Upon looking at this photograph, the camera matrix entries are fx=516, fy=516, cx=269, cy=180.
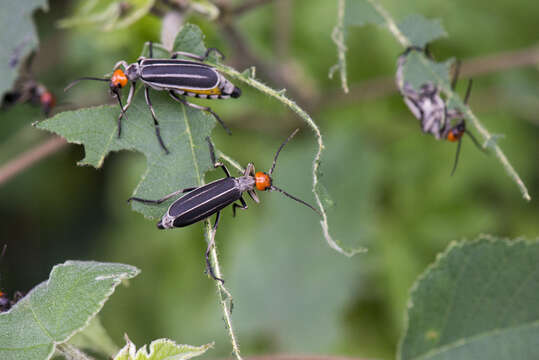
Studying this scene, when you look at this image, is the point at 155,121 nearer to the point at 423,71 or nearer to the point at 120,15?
the point at 120,15

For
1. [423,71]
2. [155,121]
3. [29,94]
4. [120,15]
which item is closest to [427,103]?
[423,71]

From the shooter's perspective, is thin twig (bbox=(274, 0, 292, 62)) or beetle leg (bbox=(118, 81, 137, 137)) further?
thin twig (bbox=(274, 0, 292, 62))

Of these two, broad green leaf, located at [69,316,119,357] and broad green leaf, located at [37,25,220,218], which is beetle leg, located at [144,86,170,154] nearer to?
broad green leaf, located at [37,25,220,218]

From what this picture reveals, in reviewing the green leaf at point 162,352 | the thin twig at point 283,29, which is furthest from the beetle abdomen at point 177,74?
the thin twig at point 283,29

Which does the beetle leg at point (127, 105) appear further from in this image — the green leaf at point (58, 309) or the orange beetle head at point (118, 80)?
the green leaf at point (58, 309)

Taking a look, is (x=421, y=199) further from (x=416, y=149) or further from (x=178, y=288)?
(x=178, y=288)

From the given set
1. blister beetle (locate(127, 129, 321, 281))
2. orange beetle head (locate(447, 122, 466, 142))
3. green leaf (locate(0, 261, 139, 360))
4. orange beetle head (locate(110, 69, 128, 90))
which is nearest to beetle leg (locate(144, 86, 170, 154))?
orange beetle head (locate(110, 69, 128, 90))
